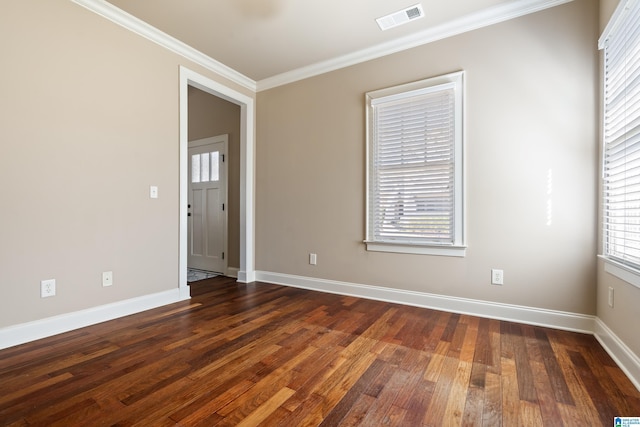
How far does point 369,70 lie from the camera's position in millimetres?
3322

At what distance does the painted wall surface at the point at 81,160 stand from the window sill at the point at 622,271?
3581 millimetres

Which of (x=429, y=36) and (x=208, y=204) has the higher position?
(x=429, y=36)

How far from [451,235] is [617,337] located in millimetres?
1273

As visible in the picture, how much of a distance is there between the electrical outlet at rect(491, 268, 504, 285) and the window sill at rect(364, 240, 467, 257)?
28 centimetres

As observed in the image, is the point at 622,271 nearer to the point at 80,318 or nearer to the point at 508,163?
the point at 508,163

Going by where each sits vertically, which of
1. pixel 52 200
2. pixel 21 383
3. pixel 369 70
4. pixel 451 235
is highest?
pixel 369 70

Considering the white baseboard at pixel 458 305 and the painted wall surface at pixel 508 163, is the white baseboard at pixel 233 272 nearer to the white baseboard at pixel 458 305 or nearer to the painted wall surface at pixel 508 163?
the white baseboard at pixel 458 305

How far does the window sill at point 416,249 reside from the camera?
111 inches

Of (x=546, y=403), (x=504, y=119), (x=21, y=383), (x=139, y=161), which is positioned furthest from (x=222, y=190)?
(x=546, y=403)

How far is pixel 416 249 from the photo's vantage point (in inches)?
119

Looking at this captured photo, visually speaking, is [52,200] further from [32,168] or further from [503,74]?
[503,74]

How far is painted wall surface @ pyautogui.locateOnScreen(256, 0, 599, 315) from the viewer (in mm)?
2379

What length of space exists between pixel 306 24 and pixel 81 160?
2.29 meters

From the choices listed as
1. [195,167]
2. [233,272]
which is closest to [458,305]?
[233,272]
